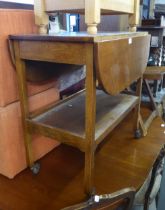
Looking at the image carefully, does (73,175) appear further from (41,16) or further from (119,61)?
(41,16)

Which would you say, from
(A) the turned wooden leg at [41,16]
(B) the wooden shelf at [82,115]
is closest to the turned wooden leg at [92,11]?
(A) the turned wooden leg at [41,16]

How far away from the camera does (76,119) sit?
107 centimetres

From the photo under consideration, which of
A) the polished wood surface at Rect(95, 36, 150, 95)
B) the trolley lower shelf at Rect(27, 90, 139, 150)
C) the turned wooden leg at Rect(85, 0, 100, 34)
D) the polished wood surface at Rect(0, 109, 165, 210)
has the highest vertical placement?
the turned wooden leg at Rect(85, 0, 100, 34)

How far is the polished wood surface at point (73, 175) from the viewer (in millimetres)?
959

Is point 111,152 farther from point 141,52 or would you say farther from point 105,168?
point 141,52

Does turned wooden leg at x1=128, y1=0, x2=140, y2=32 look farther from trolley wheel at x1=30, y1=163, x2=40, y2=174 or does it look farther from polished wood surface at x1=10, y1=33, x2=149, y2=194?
trolley wheel at x1=30, y1=163, x2=40, y2=174

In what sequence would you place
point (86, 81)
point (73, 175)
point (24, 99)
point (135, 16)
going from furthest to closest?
point (135, 16)
point (73, 175)
point (24, 99)
point (86, 81)

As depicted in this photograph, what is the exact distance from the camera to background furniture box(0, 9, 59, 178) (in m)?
0.92

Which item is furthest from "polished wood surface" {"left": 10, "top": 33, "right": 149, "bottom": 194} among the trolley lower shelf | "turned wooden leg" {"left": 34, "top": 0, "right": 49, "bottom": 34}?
"turned wooden leg" {"left": 34, "top": 0, "right": 49, "bottom": 34}

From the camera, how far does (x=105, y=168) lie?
1.16m

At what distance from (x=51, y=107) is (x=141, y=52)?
0.57 metres

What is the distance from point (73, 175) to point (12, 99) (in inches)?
19.0

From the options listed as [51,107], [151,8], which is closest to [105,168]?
[51,107]

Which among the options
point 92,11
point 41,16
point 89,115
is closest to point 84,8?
point 92,11
